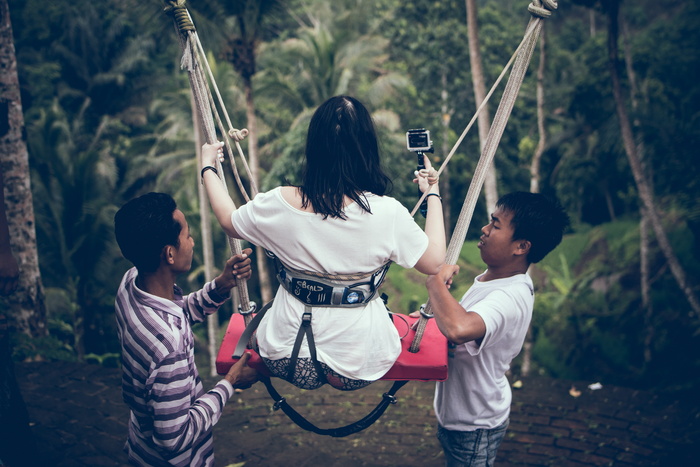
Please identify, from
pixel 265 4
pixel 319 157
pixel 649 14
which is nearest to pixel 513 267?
pixel 319 157

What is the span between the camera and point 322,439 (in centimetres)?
395

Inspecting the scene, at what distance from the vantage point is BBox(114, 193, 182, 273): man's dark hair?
1648 millimetres

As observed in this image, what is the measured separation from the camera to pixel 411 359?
184 centimetres

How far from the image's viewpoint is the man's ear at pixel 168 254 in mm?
1702

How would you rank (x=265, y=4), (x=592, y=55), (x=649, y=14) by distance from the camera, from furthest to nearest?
(x=649, y=14) → (x=592, y=55) → (x=265, y=4)

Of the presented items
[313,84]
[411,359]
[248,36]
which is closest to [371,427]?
[411,359]

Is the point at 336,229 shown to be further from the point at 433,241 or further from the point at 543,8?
the point at 543,8

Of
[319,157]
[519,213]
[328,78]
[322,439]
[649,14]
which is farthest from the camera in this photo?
[649,14]

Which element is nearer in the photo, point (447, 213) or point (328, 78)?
point (328, 78)

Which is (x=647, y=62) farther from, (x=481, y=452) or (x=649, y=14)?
(x=649, y=14)

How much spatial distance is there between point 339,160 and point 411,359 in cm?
74

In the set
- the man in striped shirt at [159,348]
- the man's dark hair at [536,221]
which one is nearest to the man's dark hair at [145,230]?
the man in striped shirt at [159,348]

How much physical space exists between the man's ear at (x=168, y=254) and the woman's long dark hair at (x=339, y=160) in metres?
0.49

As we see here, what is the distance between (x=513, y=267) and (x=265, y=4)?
29.3 feet
